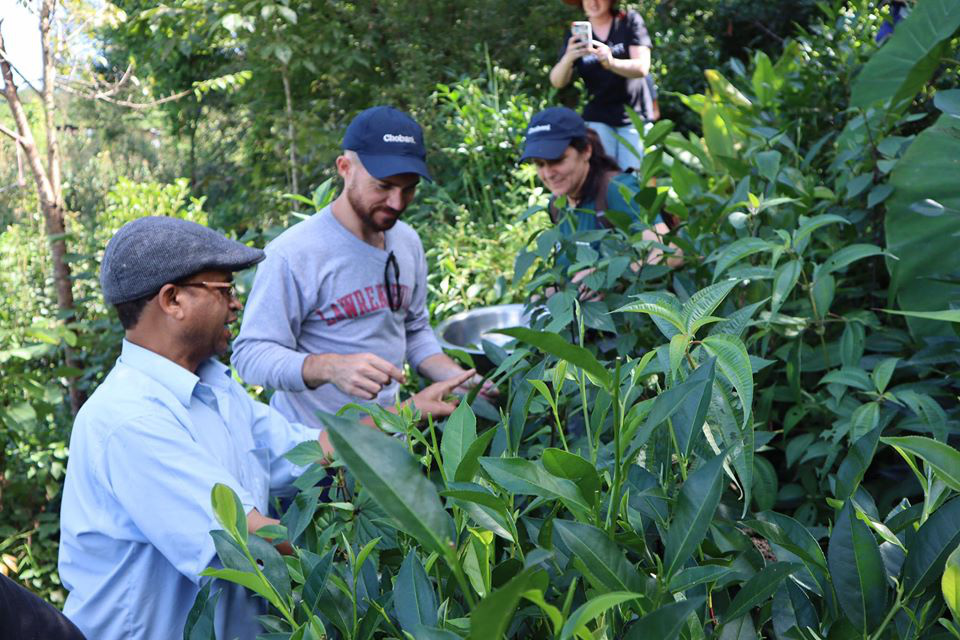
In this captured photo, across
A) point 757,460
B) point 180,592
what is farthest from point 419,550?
point 180,592

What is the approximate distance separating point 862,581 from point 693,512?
158 millimetres

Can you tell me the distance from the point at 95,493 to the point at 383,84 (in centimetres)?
709

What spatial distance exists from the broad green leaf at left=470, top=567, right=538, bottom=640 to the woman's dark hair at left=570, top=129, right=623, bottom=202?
2842mm

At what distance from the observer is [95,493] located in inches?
66.1

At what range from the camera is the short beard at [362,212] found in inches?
111

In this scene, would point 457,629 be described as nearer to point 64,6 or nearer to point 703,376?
point 703,376

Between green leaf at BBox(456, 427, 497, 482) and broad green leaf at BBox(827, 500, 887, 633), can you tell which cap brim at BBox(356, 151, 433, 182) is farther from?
broad green leaf at BBox(827, 500, 887, 633)

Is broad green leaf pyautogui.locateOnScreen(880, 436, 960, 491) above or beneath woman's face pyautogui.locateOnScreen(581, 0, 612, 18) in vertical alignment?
above

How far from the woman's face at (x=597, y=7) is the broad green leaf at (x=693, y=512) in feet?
15.9

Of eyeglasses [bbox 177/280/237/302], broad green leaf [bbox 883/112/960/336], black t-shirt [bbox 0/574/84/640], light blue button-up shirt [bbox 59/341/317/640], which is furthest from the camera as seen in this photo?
eyeglasses [bbox 177/280/237/302]

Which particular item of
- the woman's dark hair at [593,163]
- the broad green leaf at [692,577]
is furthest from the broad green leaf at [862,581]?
the woman's dark hair at [593,163]

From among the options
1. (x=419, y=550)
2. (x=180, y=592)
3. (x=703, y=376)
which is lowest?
(x=180, y=592)

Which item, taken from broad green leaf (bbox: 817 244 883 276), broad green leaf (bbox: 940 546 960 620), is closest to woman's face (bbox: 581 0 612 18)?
broad green leaf (bbox: 817 244 883 276)

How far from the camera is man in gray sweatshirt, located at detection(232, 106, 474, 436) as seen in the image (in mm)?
2676
